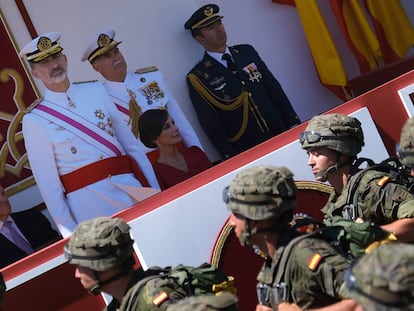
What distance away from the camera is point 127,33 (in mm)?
6574

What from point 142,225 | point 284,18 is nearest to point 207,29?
point 284,18

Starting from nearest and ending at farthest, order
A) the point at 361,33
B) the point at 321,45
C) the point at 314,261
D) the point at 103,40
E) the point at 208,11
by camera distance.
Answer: the point at 314,261 → the point at 103,40 → the point at 208,11 → the point at 321,45 → the point at 361,33

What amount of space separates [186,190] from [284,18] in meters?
3.64

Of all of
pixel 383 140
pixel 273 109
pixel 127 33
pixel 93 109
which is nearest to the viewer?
pixel 383 140

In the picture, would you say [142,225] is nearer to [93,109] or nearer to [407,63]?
[93,109]

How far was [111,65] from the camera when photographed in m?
6.12

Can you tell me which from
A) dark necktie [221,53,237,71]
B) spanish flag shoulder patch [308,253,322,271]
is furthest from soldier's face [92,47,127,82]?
spanish flag shoulder patch [308,253,322,271]

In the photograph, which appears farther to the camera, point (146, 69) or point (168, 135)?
point (146, 69)

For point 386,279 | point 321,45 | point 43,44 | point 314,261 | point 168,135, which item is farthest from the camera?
point 321,45

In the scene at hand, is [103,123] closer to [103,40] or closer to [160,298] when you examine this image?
[103,40]

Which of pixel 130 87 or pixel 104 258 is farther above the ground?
pixel 130 87

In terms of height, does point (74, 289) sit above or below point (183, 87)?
below

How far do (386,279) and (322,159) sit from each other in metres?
2.01

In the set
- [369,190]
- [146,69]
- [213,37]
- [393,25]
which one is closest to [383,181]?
[369,190]
